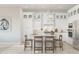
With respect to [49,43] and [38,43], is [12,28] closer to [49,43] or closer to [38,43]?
[38,43]

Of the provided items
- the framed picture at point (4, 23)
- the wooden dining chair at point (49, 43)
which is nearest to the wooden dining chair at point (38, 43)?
the wooden dining chair at point (49, 43)

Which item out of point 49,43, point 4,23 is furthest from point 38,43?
point 4,23

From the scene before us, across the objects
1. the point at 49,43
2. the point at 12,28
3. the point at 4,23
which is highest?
the point at 4,23

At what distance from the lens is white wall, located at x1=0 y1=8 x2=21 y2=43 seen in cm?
1053

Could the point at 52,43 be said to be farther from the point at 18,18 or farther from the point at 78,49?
the point at 18,18

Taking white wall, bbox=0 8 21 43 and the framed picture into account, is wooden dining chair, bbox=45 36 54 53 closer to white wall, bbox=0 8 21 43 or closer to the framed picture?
white wall, bbox=0 8 21 43

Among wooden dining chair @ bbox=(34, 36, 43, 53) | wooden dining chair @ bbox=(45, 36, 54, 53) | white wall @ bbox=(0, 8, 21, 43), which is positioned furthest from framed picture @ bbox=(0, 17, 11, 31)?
wooden dining chair @ bbox=(45, 36, 54, 53)

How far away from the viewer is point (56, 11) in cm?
1236

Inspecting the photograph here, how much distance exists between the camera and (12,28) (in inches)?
416
